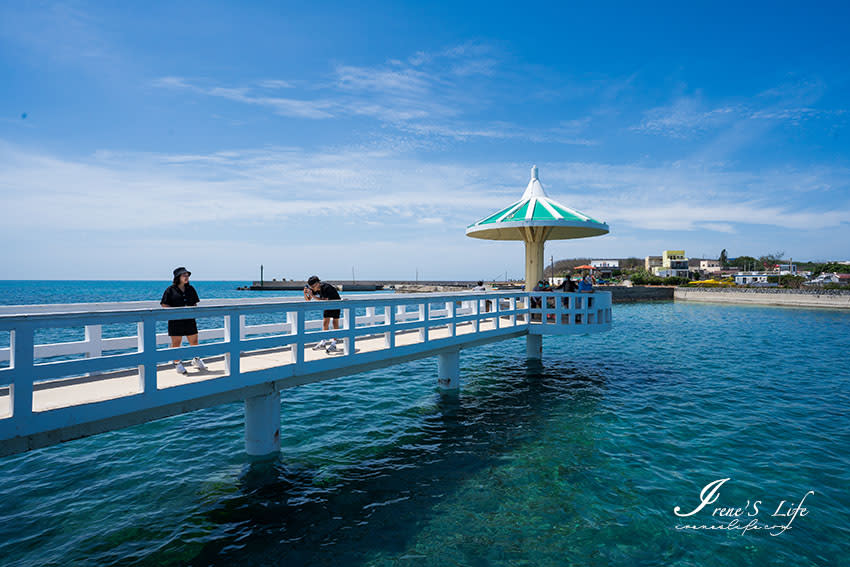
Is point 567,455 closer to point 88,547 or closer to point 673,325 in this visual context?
point 88,547

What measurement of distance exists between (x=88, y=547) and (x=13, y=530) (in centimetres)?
143

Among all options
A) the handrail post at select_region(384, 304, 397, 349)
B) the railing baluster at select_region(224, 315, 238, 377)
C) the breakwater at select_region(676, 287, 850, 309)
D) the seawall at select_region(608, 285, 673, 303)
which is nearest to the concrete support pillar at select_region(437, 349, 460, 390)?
the handrail post at select_region(384, 304, 397, 349)

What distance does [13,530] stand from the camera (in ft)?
20.4

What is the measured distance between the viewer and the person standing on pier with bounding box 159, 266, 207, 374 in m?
7.09

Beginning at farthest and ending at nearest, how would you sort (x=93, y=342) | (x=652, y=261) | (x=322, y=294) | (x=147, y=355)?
(x=652, y=261), (x=322, y=294), (x=93, y=342), (x=147, y=355)

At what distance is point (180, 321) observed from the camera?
23.7 feet

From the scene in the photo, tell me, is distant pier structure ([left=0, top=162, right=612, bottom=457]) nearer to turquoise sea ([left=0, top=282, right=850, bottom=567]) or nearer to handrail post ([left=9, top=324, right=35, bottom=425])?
handrail post ([left=9, top=324, right=35, bottom=425])

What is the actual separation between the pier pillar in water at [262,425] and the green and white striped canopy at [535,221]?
968 centimetres

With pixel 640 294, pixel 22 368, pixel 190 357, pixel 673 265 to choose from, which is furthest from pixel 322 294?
pixel 673 265

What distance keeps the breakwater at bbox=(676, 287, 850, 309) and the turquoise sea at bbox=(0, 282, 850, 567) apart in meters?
49.2

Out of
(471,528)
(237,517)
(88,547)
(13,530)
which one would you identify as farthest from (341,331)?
(13,530)

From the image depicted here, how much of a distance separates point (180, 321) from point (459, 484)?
215 inches

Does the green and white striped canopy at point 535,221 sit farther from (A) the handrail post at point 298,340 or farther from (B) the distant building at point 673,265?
(B) the distant building at point 673,265

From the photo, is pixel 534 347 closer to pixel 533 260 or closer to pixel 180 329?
pixel 533 260
